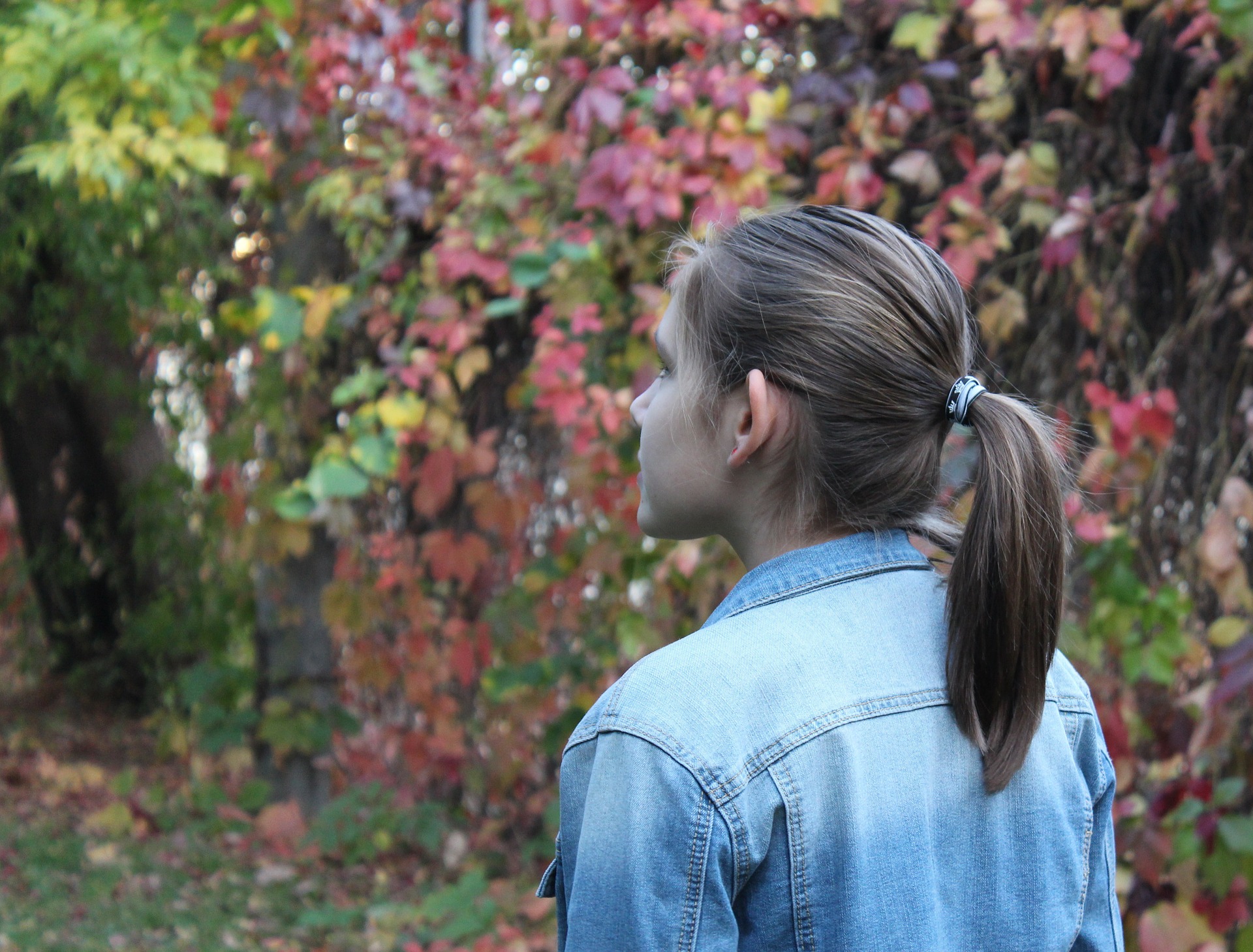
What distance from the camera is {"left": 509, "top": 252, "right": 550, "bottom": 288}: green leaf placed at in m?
2.76

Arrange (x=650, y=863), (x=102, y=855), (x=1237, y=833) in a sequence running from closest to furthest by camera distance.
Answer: (x=650, y=863) < (x=1237, y=833) < (x=102, y=855)

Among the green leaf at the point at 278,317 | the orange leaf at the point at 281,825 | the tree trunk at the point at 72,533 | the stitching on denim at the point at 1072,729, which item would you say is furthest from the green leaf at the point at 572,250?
the tree trunk at the point at 72,533

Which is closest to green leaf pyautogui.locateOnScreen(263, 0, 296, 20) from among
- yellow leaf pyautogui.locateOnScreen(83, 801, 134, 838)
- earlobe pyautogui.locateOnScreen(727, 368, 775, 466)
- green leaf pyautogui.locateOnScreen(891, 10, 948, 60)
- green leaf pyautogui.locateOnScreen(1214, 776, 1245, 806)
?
green leaf pyautogui.locateOnScreen(891, 10, 948, 60)

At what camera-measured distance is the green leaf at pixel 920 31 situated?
8.46 feet

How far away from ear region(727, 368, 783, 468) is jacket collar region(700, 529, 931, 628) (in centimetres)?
11

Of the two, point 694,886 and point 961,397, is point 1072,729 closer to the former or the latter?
point 961,397

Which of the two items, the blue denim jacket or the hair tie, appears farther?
the hair tie

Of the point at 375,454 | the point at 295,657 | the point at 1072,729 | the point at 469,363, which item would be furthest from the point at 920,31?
the point at 295,657

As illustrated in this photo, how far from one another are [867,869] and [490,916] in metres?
2.52

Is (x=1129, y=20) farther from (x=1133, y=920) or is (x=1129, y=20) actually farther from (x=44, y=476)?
(x=44, y=476)

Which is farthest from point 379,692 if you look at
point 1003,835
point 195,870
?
point 1003,835

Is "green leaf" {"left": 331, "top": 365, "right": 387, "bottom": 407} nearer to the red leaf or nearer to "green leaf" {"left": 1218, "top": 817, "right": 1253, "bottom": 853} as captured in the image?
the red leaf

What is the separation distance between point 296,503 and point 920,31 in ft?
5.75

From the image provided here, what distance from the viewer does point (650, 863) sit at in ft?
2.85
